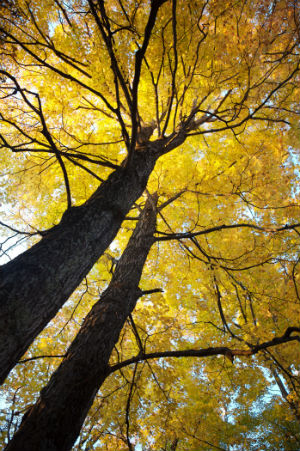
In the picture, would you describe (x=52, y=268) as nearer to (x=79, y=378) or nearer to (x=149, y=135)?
(x=79, y=378)

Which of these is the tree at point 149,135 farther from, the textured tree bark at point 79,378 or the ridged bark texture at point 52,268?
the textured tree bark at point 79,378

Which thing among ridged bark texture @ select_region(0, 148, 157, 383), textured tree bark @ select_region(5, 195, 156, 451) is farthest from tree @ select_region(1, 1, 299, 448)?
textured tree bark @ select_region(5, 195, 156, 451)

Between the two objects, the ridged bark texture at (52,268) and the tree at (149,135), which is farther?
the tree at (149,135)

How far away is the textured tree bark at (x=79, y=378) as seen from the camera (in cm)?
130

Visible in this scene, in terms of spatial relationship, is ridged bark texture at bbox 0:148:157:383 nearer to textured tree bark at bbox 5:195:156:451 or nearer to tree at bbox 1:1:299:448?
tree at bbox 1:1:299:448

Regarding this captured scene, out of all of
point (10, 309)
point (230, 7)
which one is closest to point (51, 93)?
point (230, 7)

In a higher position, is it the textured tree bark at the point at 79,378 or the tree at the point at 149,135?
the tree at the point at 149,135

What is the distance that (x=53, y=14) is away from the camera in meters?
2.93

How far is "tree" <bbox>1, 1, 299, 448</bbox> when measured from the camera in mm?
1441

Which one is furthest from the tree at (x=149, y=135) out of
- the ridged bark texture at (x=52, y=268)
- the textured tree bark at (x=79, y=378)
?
the textured tree bark at (x=79, y=378)

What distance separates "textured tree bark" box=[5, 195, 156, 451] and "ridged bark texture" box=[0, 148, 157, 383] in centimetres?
56

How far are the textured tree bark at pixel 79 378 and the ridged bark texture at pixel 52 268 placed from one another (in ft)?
1.84

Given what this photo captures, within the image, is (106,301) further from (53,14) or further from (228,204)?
(53,14)

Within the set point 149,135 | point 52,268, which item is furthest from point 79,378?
point 149,135
